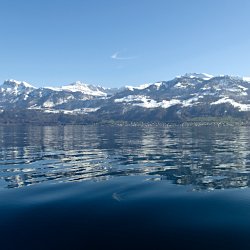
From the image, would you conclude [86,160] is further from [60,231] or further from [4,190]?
[60,231]

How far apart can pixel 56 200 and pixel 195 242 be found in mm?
17743

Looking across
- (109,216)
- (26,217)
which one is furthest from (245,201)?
(26,217)

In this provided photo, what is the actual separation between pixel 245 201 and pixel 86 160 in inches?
1688

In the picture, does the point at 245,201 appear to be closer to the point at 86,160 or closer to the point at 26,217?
the point at 26,217

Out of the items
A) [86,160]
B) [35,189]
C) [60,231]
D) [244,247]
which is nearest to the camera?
[244,247]

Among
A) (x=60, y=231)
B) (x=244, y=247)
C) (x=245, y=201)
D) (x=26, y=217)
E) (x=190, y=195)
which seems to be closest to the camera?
(x=244, y=247)

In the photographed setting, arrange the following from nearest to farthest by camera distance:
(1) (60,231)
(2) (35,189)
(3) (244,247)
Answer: (3) (244,247) < (1) (60,231) < (2) (35,189)

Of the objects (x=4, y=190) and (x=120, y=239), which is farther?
(x=4, y=190)

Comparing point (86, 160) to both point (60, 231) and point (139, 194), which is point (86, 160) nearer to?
point (139, 194)

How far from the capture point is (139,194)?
1694 inches

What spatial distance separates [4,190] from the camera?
4488 centimetres

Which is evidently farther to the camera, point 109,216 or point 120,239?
point 109,216

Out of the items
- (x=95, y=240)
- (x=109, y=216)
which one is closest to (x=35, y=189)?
(x=109, y=216)

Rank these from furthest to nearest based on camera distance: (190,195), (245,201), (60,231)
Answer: (190,195) < (245,201) < (60,231)
